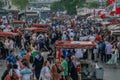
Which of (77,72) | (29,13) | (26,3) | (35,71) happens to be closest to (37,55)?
(35,71)

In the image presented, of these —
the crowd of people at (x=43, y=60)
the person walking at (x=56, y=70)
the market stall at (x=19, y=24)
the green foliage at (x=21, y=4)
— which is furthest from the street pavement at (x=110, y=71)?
the green foliage at (x=21, y=4)

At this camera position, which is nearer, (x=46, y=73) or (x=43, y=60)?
(x=46, y=73)

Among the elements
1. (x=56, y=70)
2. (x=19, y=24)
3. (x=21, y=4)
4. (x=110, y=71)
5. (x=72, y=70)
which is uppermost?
(x=56, y=70)

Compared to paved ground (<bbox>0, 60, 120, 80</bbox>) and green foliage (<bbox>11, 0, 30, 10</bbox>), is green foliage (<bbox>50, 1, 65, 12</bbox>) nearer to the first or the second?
green foliage (<bbox>11, 0, 30, 10</bbox>)

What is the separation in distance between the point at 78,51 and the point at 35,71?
3408mm

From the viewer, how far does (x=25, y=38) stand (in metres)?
36.6

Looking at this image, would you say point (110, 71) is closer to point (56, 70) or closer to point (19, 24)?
point (56, 70)

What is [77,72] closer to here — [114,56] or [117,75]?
[117,75]

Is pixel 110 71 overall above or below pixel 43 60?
below

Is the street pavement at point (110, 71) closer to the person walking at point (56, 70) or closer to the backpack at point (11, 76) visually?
the person walking at point (56, 70)

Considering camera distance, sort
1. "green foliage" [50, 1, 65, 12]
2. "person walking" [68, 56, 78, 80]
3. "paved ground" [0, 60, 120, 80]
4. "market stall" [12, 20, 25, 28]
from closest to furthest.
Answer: "person walking" [68, 56, 78, 80]
"paved ground" [0, 60, 120, 80]
"market stall" [12, 20, 25, 28]
"green foliage" [50, 1, 65, 12]

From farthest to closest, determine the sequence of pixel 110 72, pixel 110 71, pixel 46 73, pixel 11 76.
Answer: pixel 110 71 → pixel 110 72 → pixel 46 73 → pixel 11 76

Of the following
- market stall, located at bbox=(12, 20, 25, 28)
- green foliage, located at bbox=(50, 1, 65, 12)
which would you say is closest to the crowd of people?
market stall, located at bbox=(12, 20, 25, 28)

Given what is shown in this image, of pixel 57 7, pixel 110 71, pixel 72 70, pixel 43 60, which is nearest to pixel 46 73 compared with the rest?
pixel 72 70
